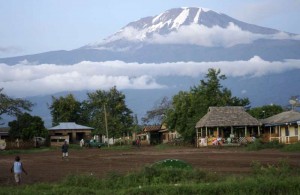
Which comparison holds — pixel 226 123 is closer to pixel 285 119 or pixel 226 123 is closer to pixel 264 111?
pixel 285 119

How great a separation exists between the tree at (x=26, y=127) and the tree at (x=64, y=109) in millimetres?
23948

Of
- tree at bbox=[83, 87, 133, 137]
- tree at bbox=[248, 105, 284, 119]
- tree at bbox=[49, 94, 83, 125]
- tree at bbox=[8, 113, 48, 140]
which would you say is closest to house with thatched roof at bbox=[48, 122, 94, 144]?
tree at bbox=[83, 87, 133, 137]

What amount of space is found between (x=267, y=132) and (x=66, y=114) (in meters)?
40.9

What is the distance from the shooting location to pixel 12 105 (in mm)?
66438

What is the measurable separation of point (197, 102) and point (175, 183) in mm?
43771

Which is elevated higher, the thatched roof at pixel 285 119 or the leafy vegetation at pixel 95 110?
the leafy vegetation at pixel 95 110

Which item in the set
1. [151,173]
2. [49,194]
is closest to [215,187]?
[151,173]

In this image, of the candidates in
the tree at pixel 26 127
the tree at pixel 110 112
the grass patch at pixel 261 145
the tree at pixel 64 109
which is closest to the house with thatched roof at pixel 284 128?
the grass patch at pixel 261 145

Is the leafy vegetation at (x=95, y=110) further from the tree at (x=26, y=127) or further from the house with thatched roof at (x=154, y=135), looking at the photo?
the tree at (x=26, y=127)

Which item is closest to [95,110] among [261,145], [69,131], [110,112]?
[110,112]

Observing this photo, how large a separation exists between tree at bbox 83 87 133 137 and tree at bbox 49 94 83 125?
347 cm

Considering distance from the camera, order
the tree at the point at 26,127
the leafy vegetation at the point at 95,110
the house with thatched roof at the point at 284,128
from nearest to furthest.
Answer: the house with thatched roof at the point at 284,128
the tree at the point at 26,127
the leafy vegetation at the point at 95,110

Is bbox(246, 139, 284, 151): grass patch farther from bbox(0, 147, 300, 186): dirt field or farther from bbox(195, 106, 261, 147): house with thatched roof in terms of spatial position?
bbox(0, 147, 300, 186): dirt field

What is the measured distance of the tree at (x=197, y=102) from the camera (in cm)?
5650
